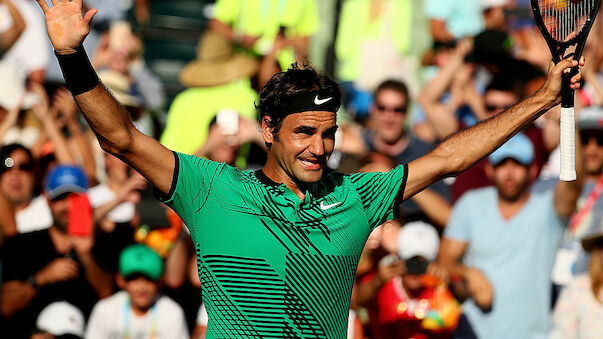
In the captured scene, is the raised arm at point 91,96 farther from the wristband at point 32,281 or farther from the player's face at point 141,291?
the wristband at point 32,281

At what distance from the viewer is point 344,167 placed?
23.8 ft

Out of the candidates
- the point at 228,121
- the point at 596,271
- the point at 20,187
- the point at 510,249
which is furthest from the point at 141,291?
the point at 596,271

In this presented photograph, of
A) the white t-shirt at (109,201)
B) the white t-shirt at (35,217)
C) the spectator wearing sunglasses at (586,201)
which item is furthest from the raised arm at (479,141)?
the white t-shirt at (35,217)

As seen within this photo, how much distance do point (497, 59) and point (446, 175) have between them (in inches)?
172

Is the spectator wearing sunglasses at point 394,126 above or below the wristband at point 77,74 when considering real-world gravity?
below

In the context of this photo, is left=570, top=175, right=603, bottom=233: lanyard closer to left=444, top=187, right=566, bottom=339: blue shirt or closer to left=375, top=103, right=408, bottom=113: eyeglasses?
left=444, top=187, right=566, bottom=339: blue shirt

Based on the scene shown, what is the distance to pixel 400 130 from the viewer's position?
7703mm

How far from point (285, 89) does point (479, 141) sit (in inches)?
32.8

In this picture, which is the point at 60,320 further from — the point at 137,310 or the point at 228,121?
the point at 228,121

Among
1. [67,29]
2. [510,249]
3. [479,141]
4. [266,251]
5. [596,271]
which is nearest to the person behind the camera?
[67,29]

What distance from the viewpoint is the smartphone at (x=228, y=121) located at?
23.8ft

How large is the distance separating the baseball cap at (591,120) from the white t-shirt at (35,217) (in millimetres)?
Result: 3879

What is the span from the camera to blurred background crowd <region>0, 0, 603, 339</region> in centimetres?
658

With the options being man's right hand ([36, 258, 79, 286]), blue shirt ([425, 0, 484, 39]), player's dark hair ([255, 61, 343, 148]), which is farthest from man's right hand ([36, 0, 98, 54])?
blue shirt ([425, 0, 484, 39])
